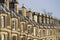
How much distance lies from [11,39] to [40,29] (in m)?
15.7

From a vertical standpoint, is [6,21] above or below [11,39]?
above

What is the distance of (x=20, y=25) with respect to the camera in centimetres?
4234

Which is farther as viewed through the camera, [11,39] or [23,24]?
[23,24]

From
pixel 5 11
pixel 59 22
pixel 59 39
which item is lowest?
pixel 59 39

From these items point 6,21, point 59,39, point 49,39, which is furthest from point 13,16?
point 59,39

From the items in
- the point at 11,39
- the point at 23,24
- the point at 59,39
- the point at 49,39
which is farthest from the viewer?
the point at 59,39

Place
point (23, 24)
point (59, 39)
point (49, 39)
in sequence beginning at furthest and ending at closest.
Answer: point (59, 39) < point (49, 39) < point (23, 24)

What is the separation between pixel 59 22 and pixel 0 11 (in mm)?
39943

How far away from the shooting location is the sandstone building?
3725 centimetres

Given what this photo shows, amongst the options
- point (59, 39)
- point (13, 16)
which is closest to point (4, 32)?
point (13, 16)

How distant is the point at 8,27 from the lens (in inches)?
1486

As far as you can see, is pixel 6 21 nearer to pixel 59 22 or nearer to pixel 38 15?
pixel 38 15

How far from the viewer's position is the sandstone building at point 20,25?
37.2 m

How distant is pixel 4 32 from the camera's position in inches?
1453
